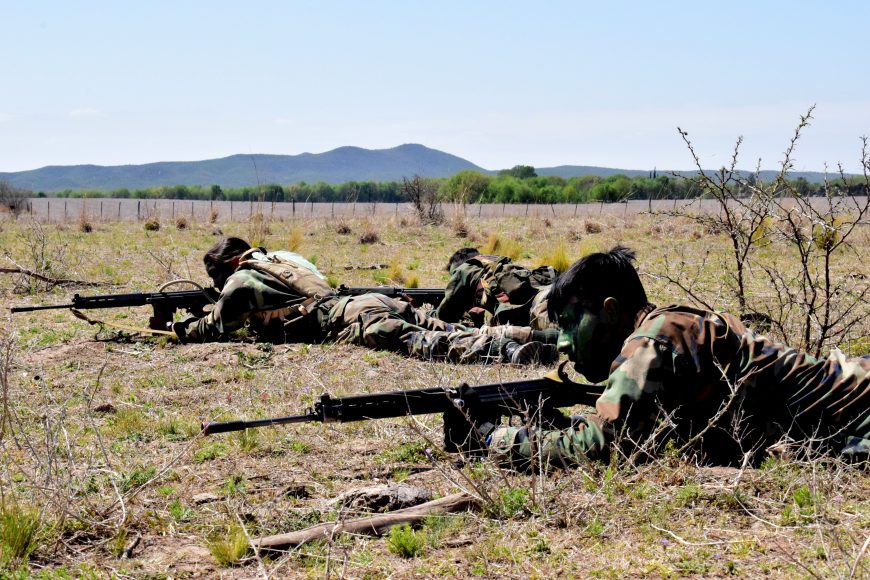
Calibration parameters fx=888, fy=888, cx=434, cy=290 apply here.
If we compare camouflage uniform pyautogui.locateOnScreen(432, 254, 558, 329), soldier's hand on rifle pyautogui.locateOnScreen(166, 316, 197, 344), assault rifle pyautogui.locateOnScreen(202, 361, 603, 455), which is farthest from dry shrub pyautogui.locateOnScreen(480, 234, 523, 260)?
assault rifle pyautogui.locateOnScreen(202, 361, 603, 455)

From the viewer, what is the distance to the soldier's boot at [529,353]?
23.8ft

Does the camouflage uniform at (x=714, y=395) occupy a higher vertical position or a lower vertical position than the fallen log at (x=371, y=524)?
higher

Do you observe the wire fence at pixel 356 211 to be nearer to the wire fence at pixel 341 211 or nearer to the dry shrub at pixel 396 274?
the wire fence at pixel 341 211

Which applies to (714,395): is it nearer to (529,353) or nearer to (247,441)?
(247,441)

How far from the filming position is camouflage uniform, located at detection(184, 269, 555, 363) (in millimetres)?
7938

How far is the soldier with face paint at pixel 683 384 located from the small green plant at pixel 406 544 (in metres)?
0.68

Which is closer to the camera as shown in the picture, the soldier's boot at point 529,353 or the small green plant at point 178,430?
the small green plant at point 178,430

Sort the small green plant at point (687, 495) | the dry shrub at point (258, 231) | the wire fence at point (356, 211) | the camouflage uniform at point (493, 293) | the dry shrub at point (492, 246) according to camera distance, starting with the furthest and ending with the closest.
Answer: the wire fence at point (356, 211) < the dry shrub at point (258, 231) < the dry shrub at point (492, 246) < the camouflage uniform at point (493, 293) < the small green plant at point (687, 495)

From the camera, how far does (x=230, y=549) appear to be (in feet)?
11.6

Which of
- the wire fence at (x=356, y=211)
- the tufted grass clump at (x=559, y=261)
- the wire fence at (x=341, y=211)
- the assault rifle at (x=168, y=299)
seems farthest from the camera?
the wire fence at (x=341, y=211)

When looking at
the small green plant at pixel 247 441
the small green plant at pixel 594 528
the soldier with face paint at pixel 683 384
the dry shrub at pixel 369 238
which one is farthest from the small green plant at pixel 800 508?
the dry shrub at pixel 369 238

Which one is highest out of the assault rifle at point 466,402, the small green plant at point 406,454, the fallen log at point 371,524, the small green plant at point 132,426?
the assault rifle at point 466,402

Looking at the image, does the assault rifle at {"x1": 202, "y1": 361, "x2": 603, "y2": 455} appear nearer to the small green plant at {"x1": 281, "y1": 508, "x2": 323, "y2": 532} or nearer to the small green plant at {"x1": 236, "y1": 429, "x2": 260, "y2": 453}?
the small green plant at {"x1": 281, "y1": 508, "x2": 323, "y2": 532}

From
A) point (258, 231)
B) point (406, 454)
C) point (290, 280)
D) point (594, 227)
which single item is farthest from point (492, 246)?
point (406, 454)
